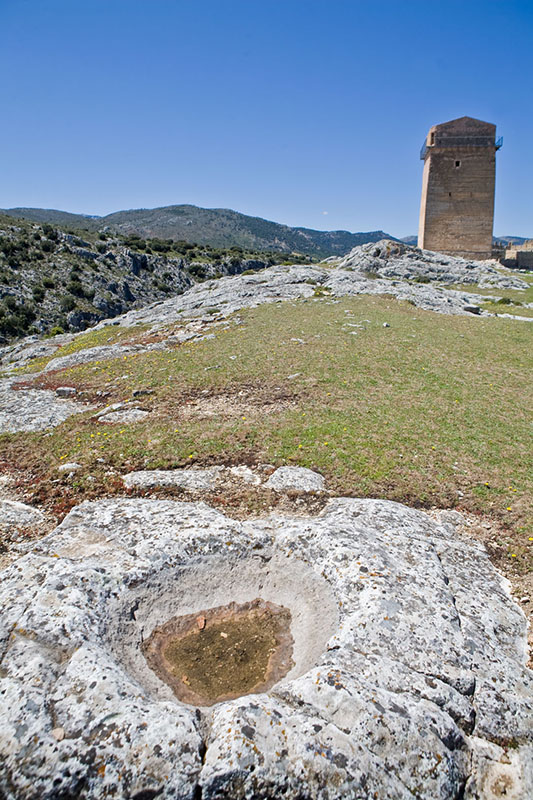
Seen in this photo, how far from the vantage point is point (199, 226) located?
483 feet

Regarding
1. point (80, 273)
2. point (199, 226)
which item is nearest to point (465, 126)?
point (80, 273)

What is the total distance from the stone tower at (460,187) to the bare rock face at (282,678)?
48898mm

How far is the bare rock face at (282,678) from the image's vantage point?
426 centimetres

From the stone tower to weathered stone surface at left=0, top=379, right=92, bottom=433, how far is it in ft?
149

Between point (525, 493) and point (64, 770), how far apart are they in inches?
372

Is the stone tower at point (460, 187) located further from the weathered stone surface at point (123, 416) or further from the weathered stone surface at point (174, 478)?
the weathered stone surface at point (174, 478)

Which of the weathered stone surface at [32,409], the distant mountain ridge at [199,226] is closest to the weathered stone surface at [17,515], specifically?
the weathered stone surface at [32,409]

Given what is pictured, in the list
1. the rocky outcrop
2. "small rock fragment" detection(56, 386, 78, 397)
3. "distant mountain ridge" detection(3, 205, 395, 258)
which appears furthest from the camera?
"distant mountain ridge" detection(3, 205, 395, 258)

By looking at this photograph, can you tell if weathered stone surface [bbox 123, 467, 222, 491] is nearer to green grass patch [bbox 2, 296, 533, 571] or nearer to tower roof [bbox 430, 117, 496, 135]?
green grass patch [bbox 2, 296, 533, 571]

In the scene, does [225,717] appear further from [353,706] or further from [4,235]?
[4,235]

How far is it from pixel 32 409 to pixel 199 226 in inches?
5630

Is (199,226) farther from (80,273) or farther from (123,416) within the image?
(123,416)

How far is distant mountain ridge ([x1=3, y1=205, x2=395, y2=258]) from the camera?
13600 centimetres

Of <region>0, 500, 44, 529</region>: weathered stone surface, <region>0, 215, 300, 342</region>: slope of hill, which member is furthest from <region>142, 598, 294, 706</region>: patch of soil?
<region>0, 215, 300, 342</region>: slope of hill
